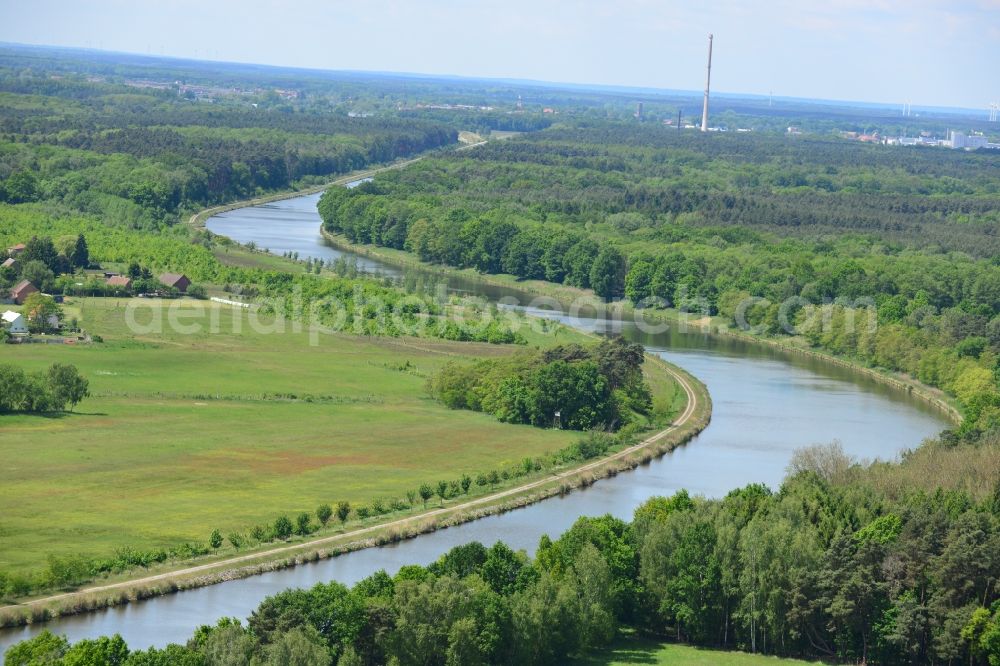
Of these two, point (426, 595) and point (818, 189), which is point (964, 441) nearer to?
point (426, 595)

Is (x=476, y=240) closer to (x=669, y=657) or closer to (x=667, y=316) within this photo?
(x=667, y=316)

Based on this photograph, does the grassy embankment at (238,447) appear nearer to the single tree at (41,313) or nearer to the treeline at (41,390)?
the treeline at (41,390)

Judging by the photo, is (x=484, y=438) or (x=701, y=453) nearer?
(x=484, y=438)

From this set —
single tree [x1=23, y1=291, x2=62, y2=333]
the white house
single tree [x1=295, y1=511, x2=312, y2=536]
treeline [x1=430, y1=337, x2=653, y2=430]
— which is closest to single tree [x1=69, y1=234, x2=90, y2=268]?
single tree [x1=23, y1=291, x2=62, y2=333]

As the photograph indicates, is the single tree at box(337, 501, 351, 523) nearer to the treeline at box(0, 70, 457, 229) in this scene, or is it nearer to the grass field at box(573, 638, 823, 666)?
the grass field at box(573, 638, 823, 666)

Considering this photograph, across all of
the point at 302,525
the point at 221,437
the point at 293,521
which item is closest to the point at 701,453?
the point at 221,437

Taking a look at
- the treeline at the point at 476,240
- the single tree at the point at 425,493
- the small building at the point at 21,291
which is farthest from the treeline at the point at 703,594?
the treeline at the point at 476,240
